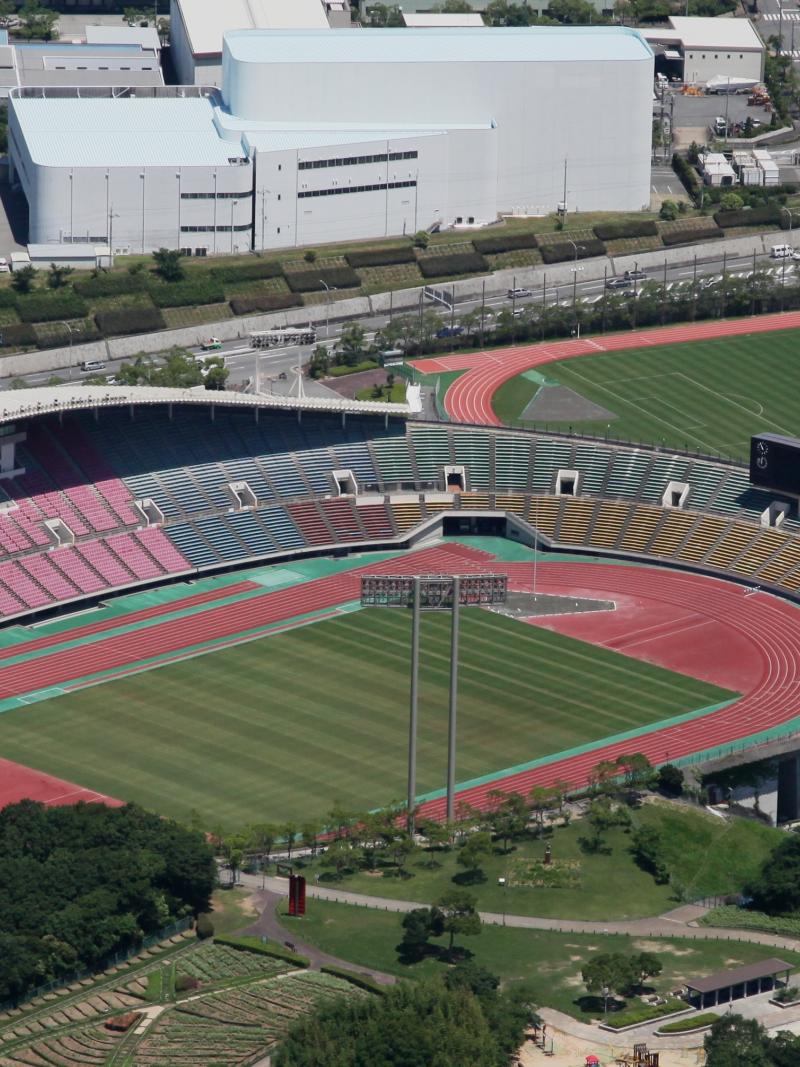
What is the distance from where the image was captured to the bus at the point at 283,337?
191 meters

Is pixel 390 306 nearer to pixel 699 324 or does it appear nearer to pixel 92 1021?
pixel 699 324

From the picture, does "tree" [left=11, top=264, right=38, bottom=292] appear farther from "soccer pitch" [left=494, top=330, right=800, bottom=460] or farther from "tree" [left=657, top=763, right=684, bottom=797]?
"tree" [left=657, top=763, right=684, bottom=797]

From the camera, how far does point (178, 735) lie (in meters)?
129

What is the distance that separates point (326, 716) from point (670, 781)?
63.1ft

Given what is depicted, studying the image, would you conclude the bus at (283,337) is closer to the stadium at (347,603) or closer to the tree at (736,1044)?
the stadium at (347,603)

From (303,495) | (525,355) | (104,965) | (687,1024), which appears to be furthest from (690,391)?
(104,965)

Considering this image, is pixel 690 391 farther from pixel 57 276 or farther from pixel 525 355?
pixel 57 276

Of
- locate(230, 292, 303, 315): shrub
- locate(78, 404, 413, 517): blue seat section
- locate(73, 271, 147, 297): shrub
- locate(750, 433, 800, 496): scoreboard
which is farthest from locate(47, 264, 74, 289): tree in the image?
locate(750, 433, 800, 496): scoreboard

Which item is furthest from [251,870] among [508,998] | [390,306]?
[390,306]

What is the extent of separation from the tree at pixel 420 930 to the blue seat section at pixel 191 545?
48.4 metres

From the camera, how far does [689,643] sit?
143m

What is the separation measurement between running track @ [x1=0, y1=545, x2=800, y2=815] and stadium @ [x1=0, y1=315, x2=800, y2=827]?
177 millimetres

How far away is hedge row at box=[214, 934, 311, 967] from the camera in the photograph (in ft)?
342

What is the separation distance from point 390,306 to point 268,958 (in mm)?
100488
